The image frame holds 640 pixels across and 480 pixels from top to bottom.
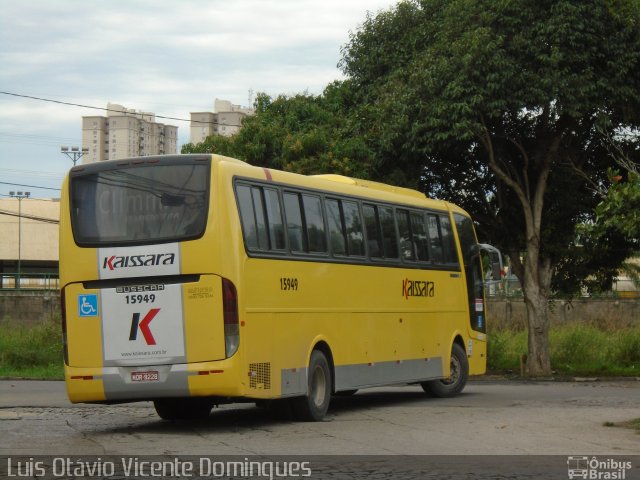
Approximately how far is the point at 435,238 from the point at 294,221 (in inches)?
222

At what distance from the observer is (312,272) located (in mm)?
16859

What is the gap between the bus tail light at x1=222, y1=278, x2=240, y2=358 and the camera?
48.0 ft

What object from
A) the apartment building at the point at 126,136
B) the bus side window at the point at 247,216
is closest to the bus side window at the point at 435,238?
the bus side window at the point at 247,216

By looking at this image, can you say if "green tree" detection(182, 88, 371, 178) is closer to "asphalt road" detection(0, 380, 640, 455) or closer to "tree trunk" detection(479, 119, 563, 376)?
"tree trunk" detection(479, 119, 563, 376)

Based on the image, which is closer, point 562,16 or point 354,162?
point 562,16

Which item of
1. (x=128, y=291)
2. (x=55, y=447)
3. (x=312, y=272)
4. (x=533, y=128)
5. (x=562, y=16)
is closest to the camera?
(x=55, y=447)

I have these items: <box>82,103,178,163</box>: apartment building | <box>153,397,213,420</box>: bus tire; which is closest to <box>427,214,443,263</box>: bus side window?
<box>153,397,213,420</box>: bus tire

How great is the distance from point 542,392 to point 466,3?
9.82 meters

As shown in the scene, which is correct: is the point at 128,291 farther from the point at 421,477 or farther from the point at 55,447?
the point at 421,477

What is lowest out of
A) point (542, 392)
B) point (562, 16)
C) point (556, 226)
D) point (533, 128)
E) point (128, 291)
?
point (542, 392)

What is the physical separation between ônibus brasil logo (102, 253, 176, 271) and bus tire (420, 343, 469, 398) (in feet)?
27.0

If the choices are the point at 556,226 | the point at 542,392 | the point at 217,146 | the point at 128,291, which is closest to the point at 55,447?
the point at 128,291

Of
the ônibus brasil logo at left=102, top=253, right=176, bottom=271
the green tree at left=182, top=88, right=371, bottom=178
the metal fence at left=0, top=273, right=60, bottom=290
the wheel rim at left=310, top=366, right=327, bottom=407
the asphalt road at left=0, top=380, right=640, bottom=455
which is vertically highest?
the green tree at left=182, top=88, right=371, bottom=178

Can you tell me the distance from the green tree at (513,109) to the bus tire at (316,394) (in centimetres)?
1075
